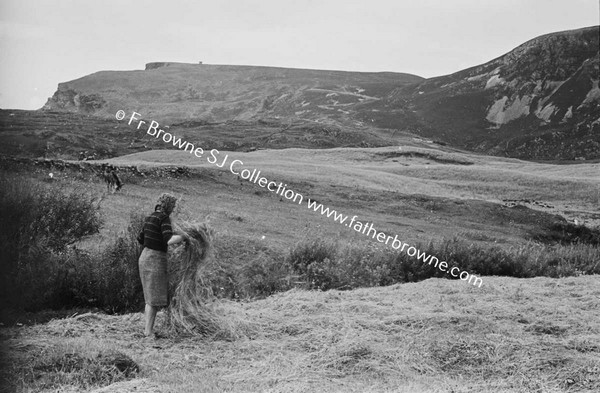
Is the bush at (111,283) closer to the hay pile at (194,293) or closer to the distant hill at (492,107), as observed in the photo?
the hay pile at (194,293)

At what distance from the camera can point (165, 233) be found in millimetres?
10406

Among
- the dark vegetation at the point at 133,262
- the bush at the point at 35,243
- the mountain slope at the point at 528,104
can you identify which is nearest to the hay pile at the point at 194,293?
the dark vegetation at the point at 133,262

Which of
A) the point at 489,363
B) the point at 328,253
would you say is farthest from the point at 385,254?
the point at 489,363

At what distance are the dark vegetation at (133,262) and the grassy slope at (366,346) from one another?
5.85 feet

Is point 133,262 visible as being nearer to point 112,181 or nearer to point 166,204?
point 166,204

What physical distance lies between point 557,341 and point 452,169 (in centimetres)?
4407

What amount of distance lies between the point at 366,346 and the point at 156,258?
3675 millimetres

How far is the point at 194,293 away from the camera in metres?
10.9

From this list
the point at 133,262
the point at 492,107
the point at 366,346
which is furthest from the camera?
the point at 492,107

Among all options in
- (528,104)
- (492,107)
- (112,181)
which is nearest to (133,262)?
(112,181)

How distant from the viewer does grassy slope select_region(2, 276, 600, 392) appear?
28.1 feet

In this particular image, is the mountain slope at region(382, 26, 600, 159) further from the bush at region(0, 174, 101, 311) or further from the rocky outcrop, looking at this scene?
the bush at region(0, 174, 101, 311)

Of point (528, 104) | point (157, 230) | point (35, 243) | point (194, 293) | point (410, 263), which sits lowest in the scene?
point (410, 263)

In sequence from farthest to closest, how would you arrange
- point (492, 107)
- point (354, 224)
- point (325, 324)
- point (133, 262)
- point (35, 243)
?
1. point (492, 107)
2. point (354, 224)
3. point (133, 262)
4. point (35, 243)
5. point (325, 324)
